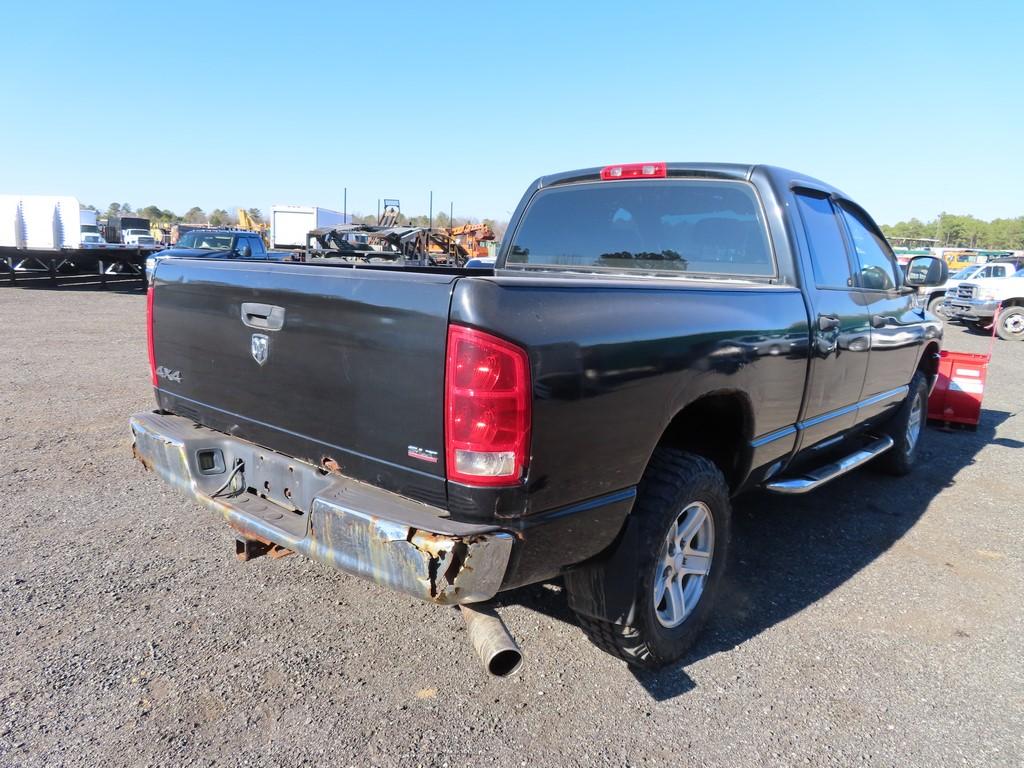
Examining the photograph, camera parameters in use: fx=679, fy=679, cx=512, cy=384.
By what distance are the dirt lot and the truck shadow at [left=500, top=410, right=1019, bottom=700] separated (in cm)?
2

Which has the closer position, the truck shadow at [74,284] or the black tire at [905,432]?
the black tire at [905,432]

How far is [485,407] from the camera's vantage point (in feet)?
6.50

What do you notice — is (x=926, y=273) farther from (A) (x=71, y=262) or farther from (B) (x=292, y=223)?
(B) (x=292, y=223)

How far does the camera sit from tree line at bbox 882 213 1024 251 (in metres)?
101

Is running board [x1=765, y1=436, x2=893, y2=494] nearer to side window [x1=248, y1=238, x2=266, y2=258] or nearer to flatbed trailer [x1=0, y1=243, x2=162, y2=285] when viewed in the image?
side window [x1=248, y1=238, x2=266, y2=258]

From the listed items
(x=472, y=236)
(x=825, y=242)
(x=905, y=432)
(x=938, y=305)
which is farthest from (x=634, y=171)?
(x=472, y=236)

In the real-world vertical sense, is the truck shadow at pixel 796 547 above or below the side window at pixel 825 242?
below

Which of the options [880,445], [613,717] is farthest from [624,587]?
[880,445]

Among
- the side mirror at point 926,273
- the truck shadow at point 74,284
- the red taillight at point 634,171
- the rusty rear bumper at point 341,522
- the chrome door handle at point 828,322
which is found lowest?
the truck shadow at point 74,284

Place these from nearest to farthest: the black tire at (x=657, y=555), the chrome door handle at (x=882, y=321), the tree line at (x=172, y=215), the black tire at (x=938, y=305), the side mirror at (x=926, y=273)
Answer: the black tire at (x=657, y=555), the chrome door handle at (x=882, y=321), the side mirror at (x=926, y=273), the black tire at (x=938, y=305), the tree line at (x=172, y=215)

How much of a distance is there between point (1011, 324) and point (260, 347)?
20.1 meters

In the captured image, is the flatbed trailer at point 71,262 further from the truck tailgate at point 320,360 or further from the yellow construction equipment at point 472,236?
the truck tailgate at point 320,360

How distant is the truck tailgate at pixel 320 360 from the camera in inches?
82.7

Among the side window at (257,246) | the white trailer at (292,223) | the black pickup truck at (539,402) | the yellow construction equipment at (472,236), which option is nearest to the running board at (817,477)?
the black pickup truck at (539,402)
